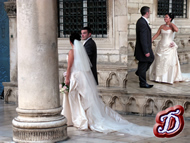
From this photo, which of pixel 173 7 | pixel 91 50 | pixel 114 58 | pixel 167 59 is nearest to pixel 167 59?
pixel 167 59

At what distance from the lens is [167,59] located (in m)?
11.1

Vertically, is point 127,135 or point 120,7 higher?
point 120,7

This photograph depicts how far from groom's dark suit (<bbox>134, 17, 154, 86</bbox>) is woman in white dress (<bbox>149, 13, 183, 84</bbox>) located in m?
0.73

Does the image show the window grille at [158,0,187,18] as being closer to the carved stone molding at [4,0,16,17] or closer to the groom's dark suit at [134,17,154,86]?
the groom's dark suit at [134,17,154,86]

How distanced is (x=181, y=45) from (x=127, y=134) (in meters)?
7.10

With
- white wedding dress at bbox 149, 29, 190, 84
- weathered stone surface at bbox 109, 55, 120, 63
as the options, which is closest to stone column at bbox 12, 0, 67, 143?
weathered stone surface at bbox 109, 55, 120, 63

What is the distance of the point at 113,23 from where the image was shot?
10.5 metres

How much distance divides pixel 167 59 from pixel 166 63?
0.09 m

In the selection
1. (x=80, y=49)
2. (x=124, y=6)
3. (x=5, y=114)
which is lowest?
(x=5, y=114)

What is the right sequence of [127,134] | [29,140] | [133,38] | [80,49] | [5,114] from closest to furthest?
[29,140] < [127,134] < [80,49] < [5,114] < [133,38]

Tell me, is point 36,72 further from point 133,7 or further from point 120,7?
point 133,7

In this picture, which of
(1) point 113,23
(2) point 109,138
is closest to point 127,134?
(2) point 109,138

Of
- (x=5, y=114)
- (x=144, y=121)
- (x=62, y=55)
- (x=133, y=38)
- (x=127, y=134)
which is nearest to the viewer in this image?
(x=127, y=134)

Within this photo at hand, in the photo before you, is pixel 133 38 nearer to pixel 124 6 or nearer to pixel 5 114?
pixel 124 6
